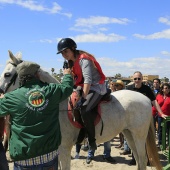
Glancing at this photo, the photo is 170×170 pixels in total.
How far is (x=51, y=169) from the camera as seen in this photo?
2.73 m

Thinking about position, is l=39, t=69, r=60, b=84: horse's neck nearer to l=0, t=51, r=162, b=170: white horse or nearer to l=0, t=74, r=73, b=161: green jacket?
l=0, t=51, r=162, b=170: white horse

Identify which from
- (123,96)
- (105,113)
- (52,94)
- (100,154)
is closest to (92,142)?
(105,113)

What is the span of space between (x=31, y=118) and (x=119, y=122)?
245 cm

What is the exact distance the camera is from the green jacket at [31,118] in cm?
255

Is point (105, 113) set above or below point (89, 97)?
below

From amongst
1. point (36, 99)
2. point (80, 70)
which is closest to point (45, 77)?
point (80, 70)

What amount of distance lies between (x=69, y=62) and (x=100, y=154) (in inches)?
159

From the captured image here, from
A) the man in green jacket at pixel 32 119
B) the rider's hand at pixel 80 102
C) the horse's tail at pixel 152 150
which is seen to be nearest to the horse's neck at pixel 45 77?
the rider's hand at pixel 80 102

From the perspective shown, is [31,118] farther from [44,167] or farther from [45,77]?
[45,77]

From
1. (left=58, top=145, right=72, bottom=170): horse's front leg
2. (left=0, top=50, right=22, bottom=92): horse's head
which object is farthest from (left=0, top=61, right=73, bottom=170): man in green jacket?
(left=0, top=50, right=22, bottom=92): horse's head

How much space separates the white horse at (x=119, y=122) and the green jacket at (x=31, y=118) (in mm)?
1421

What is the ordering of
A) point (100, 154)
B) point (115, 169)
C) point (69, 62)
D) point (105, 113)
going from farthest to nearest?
1. point (100, 154)
2. point (115, 169)
3. point (105, 113)
4. point (69, 62)

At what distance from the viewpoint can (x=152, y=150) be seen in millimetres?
5215

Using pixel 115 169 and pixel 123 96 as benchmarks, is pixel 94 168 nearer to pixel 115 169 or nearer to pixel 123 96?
pixel 115 169
